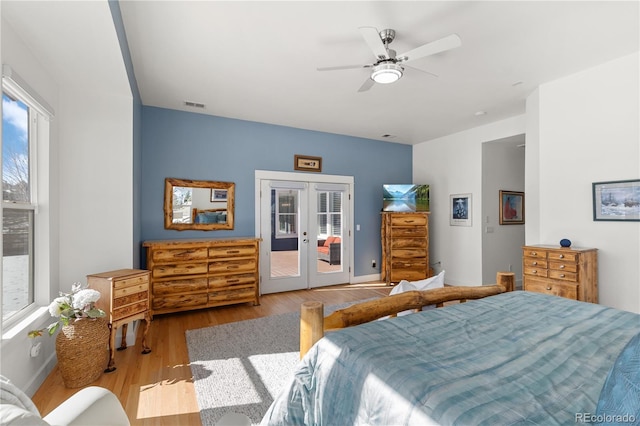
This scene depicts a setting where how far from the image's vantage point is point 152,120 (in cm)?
423

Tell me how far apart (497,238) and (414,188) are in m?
1.66

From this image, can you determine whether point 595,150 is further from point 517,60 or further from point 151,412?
point 151,412

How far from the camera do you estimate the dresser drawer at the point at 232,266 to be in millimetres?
4078

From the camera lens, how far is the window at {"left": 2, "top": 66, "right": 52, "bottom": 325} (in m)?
2.11

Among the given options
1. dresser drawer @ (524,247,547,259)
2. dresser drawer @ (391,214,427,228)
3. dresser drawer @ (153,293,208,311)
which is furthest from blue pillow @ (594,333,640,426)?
dresser drawer @ (391,214,427,228)

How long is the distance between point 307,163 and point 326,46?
8.98ft

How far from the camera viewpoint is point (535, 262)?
3.27 m

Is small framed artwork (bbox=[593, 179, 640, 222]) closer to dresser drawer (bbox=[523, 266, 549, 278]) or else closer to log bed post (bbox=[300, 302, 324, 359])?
dresser drawer (bbox=[523, 266, 549, 278])

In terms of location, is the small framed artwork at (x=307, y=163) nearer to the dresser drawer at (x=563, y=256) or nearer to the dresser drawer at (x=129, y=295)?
the dresser drawer at (x=129, y=295)

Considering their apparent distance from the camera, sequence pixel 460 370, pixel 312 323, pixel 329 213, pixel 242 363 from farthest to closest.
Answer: pixel 329 213 → pixel 242 363 → pixel 312 323 → pixel 460 370

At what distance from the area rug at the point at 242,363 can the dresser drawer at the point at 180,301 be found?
0.58m

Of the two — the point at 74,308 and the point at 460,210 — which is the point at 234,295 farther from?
the point at 460,210

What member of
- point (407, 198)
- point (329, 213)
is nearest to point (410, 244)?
point (407, 198)

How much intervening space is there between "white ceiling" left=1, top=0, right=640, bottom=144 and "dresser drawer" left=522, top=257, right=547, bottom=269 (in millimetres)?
2005
